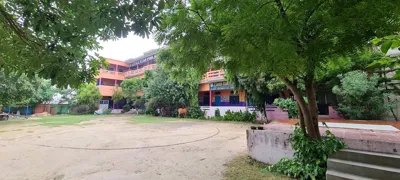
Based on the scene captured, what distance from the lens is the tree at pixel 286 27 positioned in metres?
2.10

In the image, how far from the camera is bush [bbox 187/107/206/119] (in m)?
17.0

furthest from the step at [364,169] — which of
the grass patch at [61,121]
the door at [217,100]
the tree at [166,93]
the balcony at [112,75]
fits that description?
the balcony at [112,75]

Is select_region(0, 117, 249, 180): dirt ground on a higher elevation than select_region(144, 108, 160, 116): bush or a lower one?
lower

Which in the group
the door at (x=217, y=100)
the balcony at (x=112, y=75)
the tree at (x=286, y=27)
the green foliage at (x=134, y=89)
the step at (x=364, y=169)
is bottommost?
the step at (x=364, y=169)

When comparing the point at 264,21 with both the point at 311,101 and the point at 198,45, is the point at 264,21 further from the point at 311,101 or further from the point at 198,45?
the point at 311,101

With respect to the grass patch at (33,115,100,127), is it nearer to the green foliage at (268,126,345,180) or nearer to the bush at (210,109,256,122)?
the bush at (210,109,256,122)

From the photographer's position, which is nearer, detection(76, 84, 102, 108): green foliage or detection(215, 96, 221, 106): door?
detection(215, 96, 221, 106): door

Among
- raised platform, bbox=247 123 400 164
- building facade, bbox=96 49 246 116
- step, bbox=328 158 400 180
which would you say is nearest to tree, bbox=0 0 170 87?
A: step, bbox=328 158 400 180

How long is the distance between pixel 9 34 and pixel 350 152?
200 inches

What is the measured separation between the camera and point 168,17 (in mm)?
2967

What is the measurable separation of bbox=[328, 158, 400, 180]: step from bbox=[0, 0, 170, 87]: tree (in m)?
3.47

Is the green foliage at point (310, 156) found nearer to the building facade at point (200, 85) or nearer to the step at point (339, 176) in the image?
the step at point (339, 176)

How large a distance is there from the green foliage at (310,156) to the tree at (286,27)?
154cm

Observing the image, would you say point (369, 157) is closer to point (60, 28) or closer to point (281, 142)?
point (281, 142)
